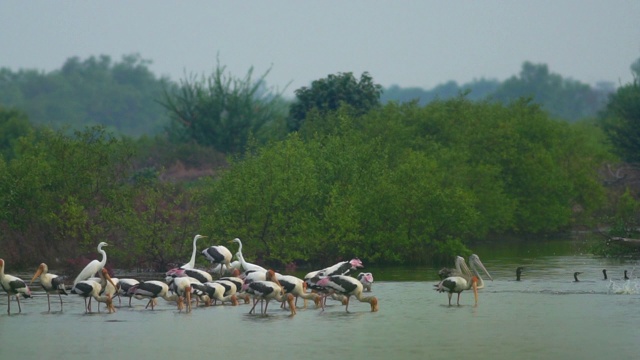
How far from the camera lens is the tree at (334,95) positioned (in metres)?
69.1

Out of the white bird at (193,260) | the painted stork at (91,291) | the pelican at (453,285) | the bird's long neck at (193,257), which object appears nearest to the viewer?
the painted stork at (91,291)

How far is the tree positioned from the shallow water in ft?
117

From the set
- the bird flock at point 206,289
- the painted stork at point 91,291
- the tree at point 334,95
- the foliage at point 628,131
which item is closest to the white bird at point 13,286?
the bird flock at point 206,289

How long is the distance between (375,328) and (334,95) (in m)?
44.1

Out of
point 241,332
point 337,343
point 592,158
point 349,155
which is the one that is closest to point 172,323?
point 241,332

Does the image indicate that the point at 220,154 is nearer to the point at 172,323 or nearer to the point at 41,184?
the point at 41,184

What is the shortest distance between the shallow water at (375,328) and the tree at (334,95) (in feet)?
117

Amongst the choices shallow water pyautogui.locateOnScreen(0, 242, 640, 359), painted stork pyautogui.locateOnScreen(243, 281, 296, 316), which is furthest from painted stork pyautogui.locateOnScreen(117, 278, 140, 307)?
painted stork pyautogui.locateOnScreen(243, 281, 296, 316)

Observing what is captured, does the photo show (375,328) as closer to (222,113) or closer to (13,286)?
(13,286)

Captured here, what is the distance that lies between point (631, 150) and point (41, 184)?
41.3 metres

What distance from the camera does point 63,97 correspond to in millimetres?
192500

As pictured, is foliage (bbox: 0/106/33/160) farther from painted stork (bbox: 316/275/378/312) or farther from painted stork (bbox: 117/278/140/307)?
painted stork (bbox: 316/275/378/312)

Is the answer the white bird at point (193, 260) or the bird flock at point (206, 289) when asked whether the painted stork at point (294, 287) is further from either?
the white bird at point (193, 260)

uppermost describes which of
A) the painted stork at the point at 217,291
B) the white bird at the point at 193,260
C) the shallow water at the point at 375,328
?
the white bird at the point at 193,260
